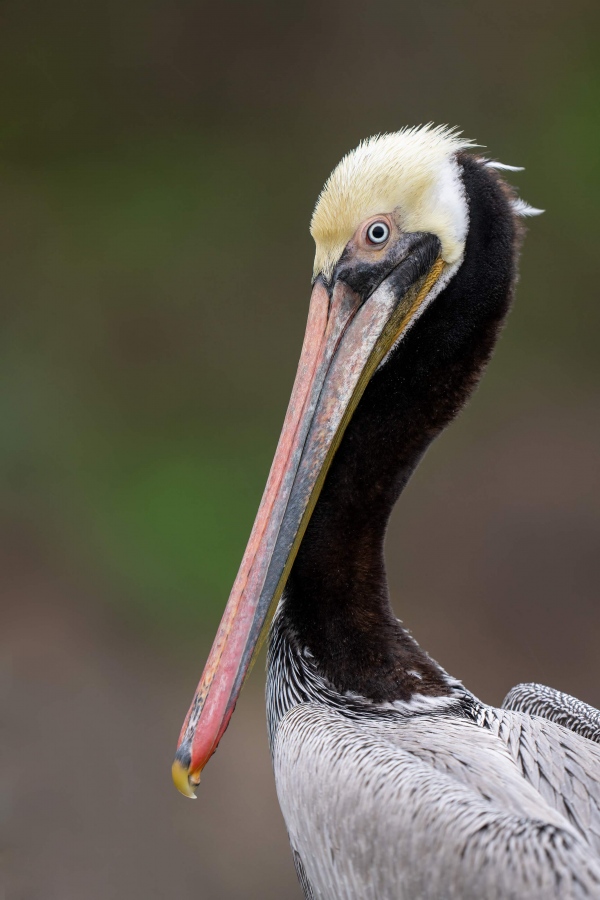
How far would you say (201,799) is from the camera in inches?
149

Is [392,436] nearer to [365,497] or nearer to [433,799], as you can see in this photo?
[365,497]

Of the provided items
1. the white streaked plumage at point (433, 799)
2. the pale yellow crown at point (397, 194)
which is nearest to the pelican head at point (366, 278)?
the pale yellow crown at point (397, 194)

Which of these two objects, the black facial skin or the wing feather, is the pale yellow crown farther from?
the wing feather

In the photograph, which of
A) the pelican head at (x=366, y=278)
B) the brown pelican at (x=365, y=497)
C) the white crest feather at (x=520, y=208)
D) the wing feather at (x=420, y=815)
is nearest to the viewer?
the wing feather at (x=420, y=815)

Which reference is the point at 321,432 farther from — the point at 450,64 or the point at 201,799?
the point at 450,64

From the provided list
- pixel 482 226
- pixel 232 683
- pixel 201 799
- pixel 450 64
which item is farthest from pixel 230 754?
pixel 450 64

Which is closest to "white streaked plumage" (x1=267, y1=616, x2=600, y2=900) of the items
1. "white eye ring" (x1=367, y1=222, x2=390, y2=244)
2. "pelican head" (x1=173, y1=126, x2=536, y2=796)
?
"pelican head" (x1=173, y1=126, x2=536, y2=796)

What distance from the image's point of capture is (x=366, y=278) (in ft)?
6.03

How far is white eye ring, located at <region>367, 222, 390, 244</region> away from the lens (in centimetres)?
183

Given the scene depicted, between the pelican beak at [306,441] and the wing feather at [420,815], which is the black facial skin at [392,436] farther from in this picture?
the wing feather at [420,815]

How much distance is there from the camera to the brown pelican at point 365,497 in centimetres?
164

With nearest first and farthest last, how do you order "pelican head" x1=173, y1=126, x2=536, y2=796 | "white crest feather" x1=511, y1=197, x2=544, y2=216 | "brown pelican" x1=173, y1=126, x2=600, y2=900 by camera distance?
"brown pelican" x1=173, y1=126, x2=600, y2=900, "pelican head" x1=173, y1=126, x2=536, y2=796, "white crest feather" x1=511, y1=197, x2=544, y2=216

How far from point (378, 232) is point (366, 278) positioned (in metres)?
0.09

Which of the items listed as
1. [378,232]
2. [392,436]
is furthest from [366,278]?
[392,436]
